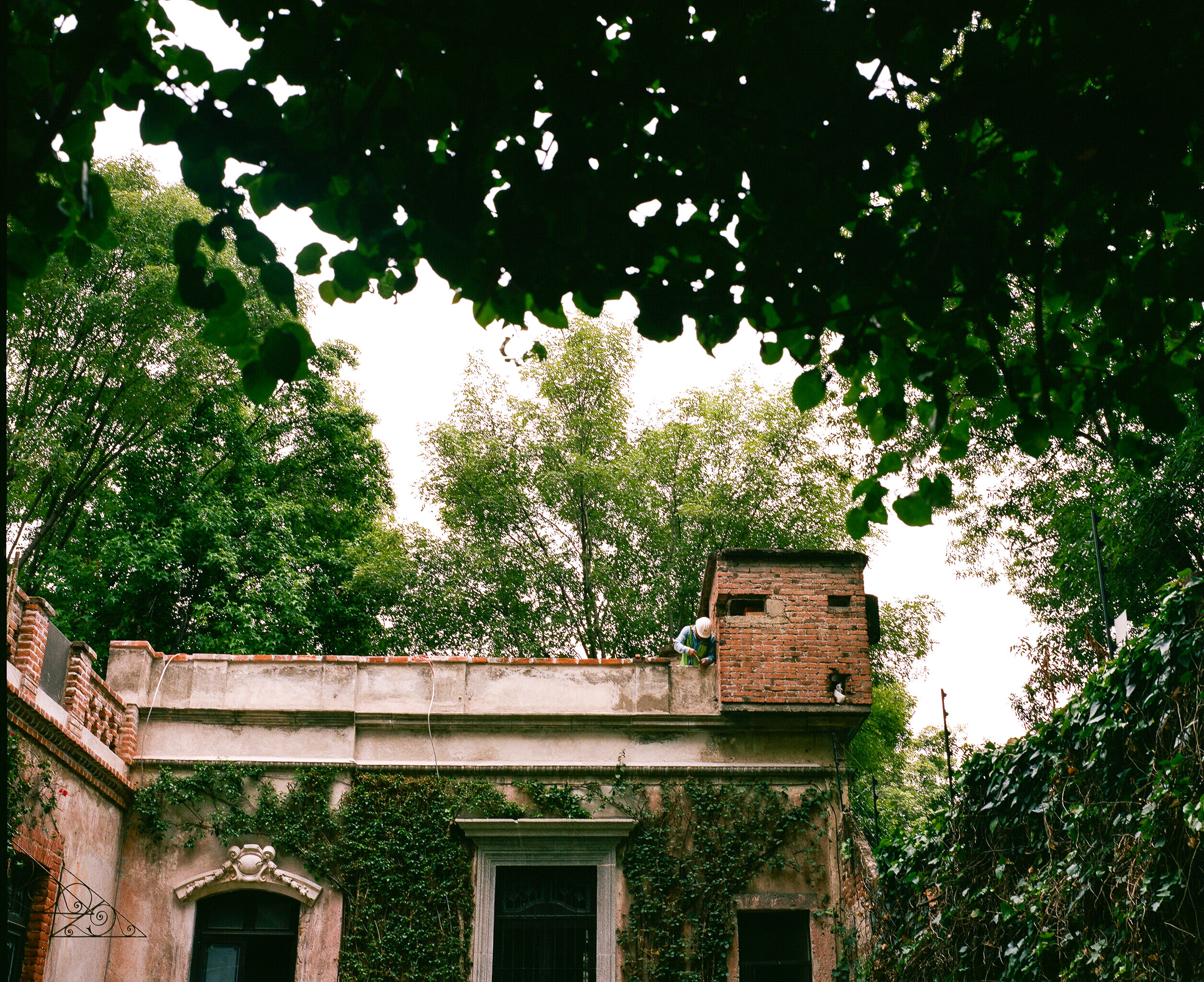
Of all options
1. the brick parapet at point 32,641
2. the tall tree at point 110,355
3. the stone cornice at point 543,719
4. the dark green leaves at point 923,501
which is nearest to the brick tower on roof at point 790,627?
the stone cornice at point 543,719

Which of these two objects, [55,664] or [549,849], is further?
[549,849]

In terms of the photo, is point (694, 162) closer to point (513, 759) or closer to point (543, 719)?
point (543, 719)

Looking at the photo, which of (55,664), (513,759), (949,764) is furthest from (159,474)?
(949,764)

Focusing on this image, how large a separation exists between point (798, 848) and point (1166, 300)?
29.6ft

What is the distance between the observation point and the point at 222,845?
11.7 m

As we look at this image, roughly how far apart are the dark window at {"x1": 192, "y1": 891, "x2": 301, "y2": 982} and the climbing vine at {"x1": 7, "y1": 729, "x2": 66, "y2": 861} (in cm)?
247

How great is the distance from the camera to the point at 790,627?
12367mm

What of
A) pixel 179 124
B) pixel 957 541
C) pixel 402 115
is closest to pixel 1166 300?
pixel 402 115

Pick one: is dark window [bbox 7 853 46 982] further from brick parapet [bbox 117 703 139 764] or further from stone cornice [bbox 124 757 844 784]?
stone cornice [bbox 124 757 844 784]

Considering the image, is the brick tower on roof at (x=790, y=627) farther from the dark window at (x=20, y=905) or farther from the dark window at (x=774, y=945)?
the dark window at (x=20, y=905)

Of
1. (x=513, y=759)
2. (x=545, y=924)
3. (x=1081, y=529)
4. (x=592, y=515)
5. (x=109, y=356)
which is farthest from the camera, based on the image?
(x=592, y=515)

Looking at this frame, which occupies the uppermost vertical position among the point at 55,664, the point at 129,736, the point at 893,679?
the point at 893,679

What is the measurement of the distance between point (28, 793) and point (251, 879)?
121 inches

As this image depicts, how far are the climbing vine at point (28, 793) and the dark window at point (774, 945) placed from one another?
6982mm
